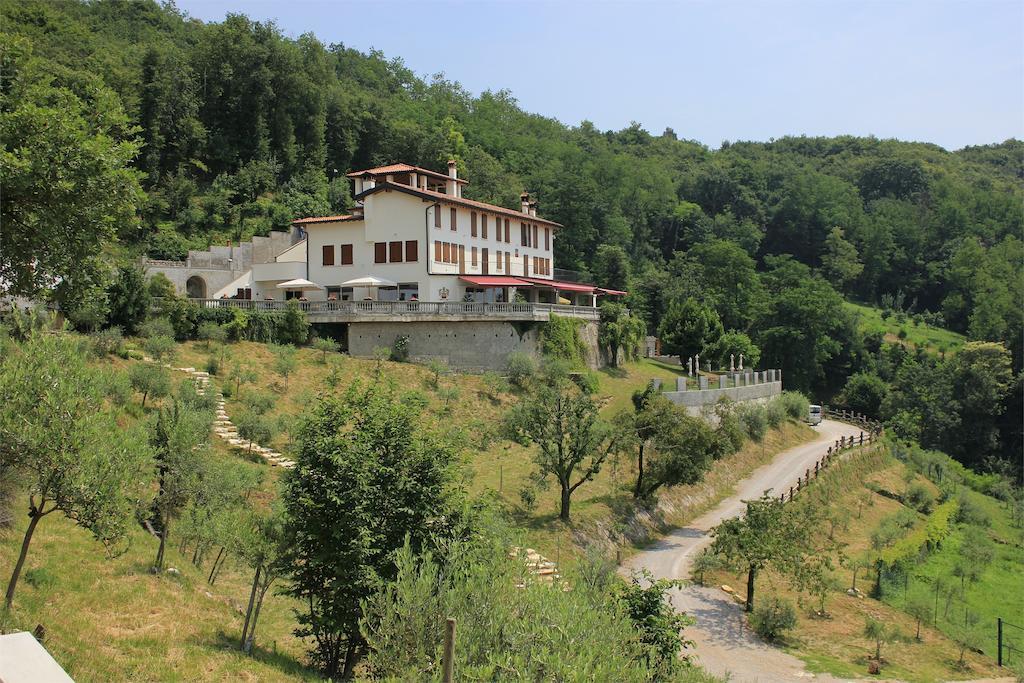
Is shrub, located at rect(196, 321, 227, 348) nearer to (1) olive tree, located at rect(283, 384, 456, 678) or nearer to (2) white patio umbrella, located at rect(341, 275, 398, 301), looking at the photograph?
(2) white patio umbrella, located at rect(341, 275, 398, 301)

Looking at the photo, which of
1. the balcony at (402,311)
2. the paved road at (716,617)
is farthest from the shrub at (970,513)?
the balcony at (402,311)

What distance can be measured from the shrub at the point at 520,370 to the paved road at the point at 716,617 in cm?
1073

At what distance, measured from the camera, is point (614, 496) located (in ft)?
101

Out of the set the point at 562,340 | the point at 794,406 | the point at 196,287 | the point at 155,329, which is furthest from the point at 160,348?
the point at 794,406

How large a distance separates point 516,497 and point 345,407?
13.1 m

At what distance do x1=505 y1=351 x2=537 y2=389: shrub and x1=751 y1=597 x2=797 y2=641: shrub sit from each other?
18535mm

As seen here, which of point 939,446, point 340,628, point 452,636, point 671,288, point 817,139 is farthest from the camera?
point 817,139

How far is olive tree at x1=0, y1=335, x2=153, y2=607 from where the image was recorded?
1122 cm

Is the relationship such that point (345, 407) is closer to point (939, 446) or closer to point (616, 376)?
point (616, 376)

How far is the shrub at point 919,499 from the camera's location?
44019mm

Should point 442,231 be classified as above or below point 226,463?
above

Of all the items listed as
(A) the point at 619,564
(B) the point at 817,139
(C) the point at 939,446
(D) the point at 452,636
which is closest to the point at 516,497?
(A) the point at 619,564

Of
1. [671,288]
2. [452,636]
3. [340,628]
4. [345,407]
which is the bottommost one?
[340,628]

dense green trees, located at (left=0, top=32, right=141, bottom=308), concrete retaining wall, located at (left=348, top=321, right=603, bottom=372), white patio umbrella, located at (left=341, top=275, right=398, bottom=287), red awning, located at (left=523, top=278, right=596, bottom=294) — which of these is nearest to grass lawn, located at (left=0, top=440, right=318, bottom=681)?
dense green trees, located at (left=0, top=32, right=141, bottom=308)
